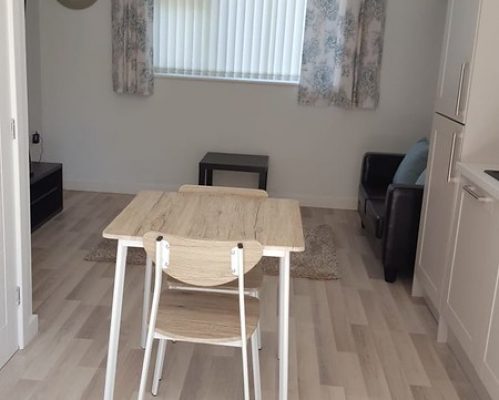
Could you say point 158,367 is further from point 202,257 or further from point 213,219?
point 202,257

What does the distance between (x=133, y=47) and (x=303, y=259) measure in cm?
246

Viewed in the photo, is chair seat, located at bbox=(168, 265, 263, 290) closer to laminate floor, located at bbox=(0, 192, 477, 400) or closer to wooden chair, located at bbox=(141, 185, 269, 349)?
wooden chair, located at bbox=(141, 185, 269, 349)

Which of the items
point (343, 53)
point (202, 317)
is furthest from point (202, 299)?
point (343, 53)

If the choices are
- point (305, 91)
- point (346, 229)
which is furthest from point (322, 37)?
point (346, 229)

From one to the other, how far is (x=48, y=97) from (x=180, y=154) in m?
1.30

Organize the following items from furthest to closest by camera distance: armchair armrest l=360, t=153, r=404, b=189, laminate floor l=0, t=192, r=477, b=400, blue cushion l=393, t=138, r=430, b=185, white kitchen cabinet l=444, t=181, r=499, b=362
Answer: armchair armrest l=360, t=153, r=404, b=189 → blue cushion l=393, t=138, r=430, b=185 → laminate floor l=0, t=192, r=477, b=400 → white kitchen cabinet l=444, t=181, r=499, b=362

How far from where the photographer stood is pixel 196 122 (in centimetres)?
548

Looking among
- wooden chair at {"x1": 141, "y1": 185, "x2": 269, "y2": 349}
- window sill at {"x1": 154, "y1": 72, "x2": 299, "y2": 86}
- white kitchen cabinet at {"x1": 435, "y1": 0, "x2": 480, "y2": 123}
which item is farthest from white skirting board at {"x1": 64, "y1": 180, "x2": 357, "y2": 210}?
wooden chair at {"x1": 141, "y1": 185, "x2": 269, "y2": 349}

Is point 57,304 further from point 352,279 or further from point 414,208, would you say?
point 414,208

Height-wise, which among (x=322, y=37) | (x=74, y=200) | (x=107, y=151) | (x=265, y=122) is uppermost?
(x=322, y=37)

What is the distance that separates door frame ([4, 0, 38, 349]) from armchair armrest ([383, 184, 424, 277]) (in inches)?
82.4

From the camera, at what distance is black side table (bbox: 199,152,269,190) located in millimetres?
5004

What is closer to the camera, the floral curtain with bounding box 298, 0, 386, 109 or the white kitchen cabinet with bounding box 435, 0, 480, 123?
the white kitchen cabinet with bounding box 435, 0, 480, 123

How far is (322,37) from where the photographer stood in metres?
5.12
